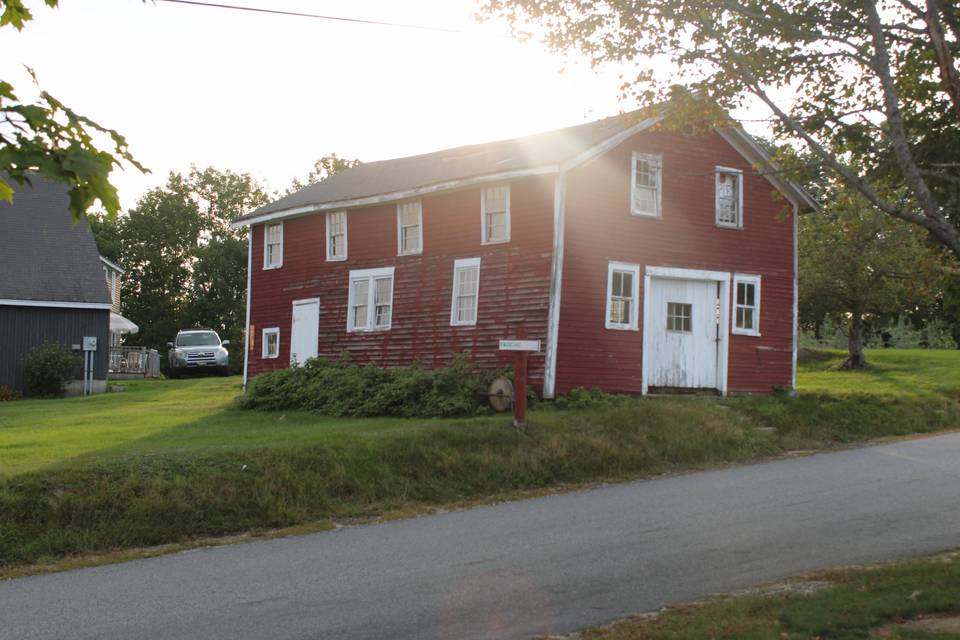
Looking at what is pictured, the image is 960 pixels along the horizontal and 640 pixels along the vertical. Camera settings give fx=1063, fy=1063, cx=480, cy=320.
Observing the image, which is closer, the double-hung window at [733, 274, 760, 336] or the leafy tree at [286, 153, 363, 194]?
the double-hung window at [733, 274, 760, 336]

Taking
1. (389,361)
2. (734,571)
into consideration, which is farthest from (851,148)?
(389,361)

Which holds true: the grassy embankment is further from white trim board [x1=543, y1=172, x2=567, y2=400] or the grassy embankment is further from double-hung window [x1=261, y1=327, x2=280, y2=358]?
double-hung window [x1=261, y1=327, x2=280, y2=358]

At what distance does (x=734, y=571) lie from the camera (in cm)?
929

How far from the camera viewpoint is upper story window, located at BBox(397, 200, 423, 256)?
82.9 feet

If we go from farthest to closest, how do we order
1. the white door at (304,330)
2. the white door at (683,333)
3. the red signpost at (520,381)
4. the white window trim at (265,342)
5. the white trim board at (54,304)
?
the white trim board at (54,304) < the white window trim at (265,342) < the white door at (304,330) < the white door at (683,333) < the red signpost at (520,381)

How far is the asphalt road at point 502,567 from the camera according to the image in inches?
312

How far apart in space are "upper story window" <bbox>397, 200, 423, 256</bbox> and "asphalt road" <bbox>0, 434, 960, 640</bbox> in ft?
39.9

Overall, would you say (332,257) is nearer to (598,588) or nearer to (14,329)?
(14,329)

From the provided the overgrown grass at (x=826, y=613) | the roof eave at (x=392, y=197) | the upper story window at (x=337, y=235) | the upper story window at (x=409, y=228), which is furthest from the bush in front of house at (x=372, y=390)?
the overgrown grass at (x=826, y=613)

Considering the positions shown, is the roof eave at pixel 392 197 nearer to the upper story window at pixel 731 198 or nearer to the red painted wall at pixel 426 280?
the red painted wall at pixel 426 280

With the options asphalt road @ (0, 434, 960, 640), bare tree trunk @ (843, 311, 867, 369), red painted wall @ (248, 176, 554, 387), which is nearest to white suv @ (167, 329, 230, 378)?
red painted wall @ (248, 176, 554, 387)

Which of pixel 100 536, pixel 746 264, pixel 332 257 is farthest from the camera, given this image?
pixel 332 257

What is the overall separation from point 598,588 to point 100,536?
5900 mm

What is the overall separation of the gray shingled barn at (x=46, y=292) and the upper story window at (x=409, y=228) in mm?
11753
